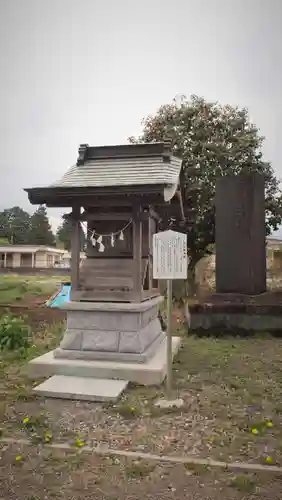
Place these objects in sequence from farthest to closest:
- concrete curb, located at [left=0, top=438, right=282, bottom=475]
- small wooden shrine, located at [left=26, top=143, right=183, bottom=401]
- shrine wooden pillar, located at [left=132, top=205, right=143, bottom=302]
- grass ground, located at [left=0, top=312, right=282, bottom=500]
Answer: shrine wooden pillar, located at [left=132, top=205, right=143, bottom=302]
small wooden shrine, located at [left=26, top=143, right=183, bottom=401]
concrete curb, located at [left=0, top=438, right=282, bottom=475]
grass ground, located at [left=0, top=312, right=282, bottom=500]

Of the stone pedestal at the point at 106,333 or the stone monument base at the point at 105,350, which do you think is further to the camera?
the stone pedestal at the point at 106,333

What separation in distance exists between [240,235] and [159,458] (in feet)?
25.0

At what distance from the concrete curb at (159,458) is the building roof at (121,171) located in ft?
11.5

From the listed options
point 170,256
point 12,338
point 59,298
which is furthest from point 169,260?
point 59,298

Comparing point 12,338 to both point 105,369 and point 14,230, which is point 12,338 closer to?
point 105,369

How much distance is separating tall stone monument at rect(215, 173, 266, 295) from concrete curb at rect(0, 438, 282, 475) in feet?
23.2

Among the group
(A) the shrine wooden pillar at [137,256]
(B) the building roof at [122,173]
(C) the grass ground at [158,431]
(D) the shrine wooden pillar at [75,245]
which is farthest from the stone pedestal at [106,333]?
(B) the building roof at [122,173]

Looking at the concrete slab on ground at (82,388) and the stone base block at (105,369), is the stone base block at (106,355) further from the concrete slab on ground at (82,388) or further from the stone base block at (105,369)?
the concrete slab on ground at (82,388)

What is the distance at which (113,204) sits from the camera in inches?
237

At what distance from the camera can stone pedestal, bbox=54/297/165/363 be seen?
18.8 ft

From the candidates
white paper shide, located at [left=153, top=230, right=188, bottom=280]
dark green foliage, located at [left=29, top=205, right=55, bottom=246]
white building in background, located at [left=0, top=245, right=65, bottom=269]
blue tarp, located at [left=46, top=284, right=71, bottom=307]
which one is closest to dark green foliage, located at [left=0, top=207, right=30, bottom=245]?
dark green foliage, located at [left=29, top=205, right=55, bottom=246]

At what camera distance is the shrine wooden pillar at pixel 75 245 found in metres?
6.22

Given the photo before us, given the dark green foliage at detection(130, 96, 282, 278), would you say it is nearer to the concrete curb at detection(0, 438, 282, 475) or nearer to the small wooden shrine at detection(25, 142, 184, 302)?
the small wooden shrine at detection(25, 142, 184, 302)

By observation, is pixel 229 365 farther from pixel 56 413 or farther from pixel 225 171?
pixel 225 171
